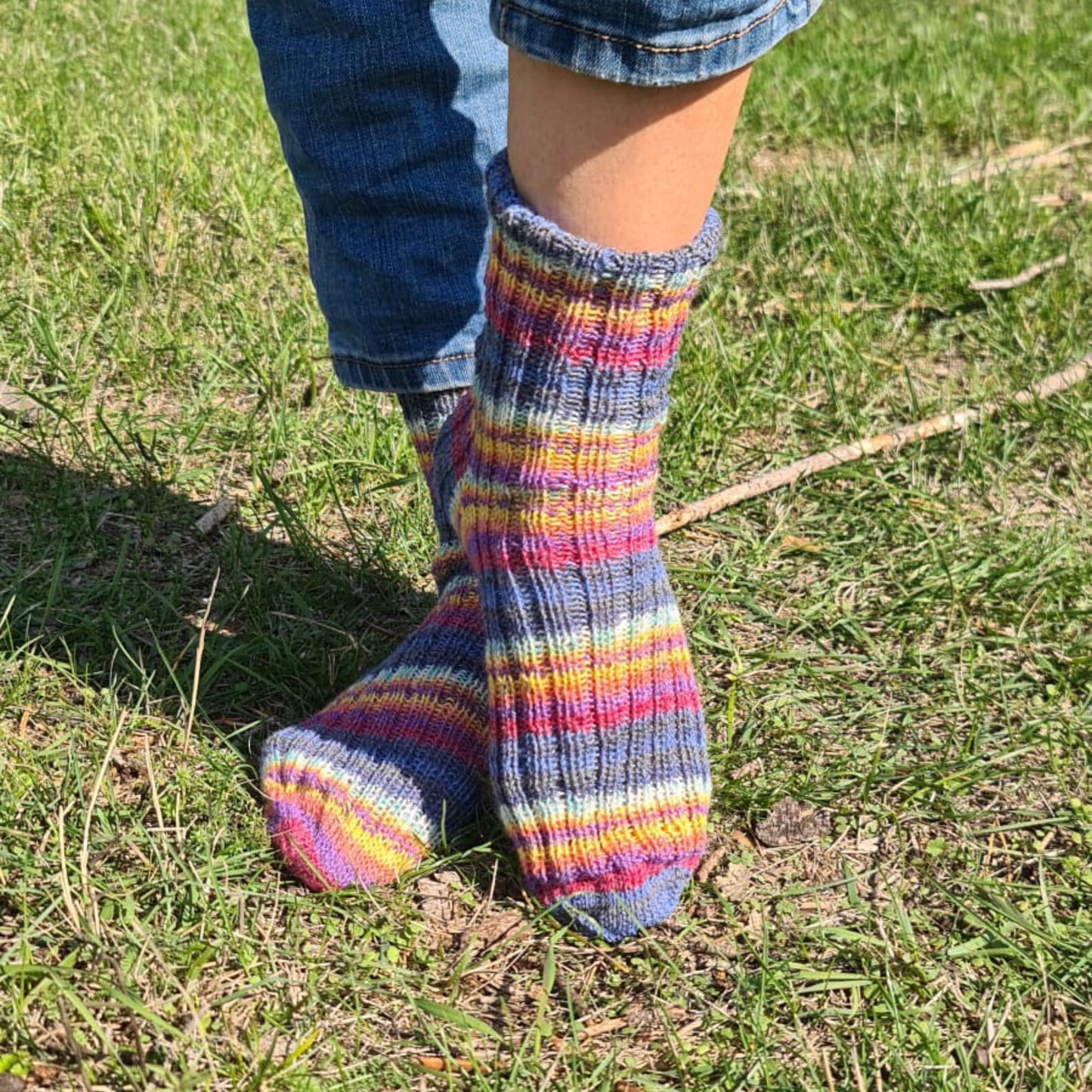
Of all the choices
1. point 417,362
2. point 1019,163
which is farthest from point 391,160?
point 1019,163

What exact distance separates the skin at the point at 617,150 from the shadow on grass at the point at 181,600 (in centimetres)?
63

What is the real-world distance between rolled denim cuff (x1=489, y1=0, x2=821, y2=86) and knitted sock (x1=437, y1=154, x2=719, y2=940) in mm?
148

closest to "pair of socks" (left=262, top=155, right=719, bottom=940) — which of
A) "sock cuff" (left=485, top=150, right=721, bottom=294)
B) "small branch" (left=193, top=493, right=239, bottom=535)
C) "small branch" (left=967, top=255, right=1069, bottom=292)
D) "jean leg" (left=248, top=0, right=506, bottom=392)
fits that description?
"sock cuff" (left=485, top=150, right=721, bottom=294)

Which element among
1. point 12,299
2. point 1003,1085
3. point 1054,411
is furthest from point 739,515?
point 12,299

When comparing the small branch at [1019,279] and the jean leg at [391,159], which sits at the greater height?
the jean leg at [391,159]

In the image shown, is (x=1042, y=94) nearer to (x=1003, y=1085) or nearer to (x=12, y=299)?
(x=12, y=299)

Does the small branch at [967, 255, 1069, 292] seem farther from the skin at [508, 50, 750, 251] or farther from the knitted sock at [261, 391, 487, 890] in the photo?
the skin at [508, 50, 750, 251]

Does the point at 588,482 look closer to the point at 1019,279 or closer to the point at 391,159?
the point at 391,159

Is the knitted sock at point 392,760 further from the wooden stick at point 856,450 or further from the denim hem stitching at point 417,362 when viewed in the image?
the wooden stick at point 856,450

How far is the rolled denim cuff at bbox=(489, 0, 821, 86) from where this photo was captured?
34.8 inches

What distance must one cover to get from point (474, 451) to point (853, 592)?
712 millimetres

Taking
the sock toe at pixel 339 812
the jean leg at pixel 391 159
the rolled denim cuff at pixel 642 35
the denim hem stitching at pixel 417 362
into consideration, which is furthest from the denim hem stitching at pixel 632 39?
the sock toe at pixel 339 812

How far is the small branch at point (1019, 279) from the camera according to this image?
2320 mm

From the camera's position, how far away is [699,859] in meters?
1.28
